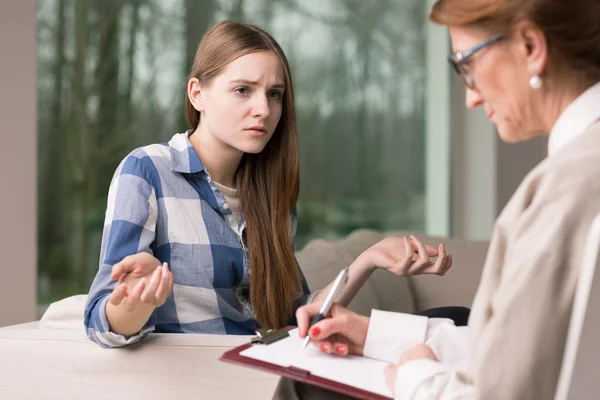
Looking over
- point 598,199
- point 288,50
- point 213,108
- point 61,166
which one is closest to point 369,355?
point 598,199

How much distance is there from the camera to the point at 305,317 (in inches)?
52.7

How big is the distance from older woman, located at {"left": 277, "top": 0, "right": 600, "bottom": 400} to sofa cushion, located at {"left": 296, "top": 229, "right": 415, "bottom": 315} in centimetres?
120

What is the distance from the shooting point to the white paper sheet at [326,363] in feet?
3.84

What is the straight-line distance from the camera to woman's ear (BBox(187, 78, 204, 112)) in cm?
194

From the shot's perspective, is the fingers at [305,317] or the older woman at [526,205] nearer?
the older woman at [526,205]

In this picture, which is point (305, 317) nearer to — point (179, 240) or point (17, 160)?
point (179, 240)

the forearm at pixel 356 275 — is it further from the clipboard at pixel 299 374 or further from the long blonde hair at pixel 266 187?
the clipboard at pixel 299 374

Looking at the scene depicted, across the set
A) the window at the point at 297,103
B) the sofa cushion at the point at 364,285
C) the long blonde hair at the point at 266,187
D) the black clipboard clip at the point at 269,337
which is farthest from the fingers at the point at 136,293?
the window at the point at 297,103

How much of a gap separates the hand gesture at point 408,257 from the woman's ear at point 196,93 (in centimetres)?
55

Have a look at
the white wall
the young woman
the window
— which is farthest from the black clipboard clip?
the window

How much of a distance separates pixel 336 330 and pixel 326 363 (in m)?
0.10

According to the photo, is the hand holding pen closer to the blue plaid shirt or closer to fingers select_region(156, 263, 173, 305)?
fingers select_region(156, 263, 173, 305)

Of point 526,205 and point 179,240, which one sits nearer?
point 526,205

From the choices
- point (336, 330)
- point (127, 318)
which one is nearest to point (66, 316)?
point (127, 318)
